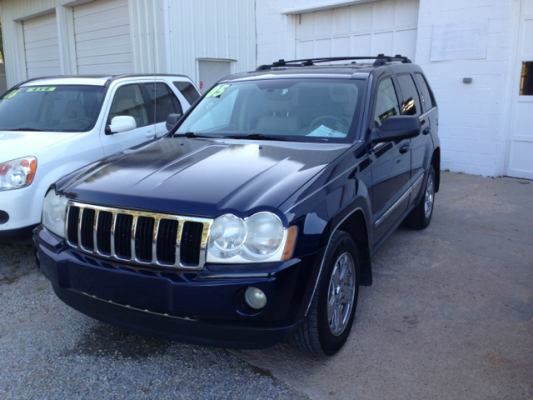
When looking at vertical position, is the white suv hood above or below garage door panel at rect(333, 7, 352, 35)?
below

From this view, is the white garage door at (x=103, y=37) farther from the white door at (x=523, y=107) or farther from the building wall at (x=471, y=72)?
the white door at (x=523, y=107)

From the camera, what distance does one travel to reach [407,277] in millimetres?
4375

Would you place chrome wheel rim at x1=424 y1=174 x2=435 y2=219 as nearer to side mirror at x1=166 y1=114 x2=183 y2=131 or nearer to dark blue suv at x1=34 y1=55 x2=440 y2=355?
dark blue suv at x1=34 y1=55 x2=440 y2=355

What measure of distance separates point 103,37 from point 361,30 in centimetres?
601

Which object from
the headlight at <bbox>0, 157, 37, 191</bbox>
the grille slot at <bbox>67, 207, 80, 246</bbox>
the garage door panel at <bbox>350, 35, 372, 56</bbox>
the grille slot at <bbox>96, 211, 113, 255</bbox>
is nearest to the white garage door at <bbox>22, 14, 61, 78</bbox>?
the garage door panel at <bbox>350, 35, 372, 56</bbox>

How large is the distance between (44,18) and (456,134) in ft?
37.5

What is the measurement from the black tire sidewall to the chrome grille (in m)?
0.70

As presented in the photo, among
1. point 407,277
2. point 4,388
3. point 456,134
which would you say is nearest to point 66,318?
point 4,388

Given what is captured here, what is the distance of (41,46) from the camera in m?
14.3

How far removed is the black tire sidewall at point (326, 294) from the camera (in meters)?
2.80

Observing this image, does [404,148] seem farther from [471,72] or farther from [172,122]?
[471,72]

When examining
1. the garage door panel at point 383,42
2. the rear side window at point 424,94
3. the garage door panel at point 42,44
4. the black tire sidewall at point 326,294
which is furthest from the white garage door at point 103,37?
the black tire sidewall at point 326,294

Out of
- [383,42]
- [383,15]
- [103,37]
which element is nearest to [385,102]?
[383,42]

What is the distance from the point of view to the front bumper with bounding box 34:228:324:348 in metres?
2.49
